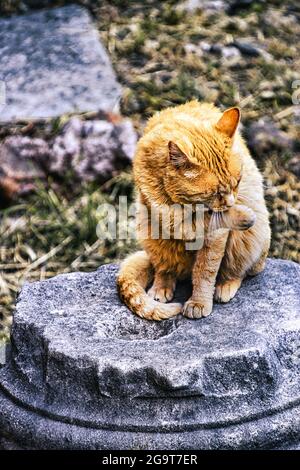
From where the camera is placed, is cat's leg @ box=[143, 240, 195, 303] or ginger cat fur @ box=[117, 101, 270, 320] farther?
cat's leg @ box=[143, 240, 195, 303]

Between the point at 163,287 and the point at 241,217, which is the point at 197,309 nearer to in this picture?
the point at 163,287

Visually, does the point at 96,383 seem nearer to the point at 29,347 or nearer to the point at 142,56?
the point at 29,347

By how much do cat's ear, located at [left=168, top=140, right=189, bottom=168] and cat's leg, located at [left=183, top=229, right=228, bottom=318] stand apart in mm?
332

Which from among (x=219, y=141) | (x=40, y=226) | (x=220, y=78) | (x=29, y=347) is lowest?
(x=40, y=226)

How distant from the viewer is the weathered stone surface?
98.3 inches

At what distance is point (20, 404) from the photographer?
270 cm

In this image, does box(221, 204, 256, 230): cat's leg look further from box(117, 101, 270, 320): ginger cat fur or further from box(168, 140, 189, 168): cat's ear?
box(168, 140, 189, 168): cat's ear

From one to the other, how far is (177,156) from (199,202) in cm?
19

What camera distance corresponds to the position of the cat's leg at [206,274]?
2.84 m

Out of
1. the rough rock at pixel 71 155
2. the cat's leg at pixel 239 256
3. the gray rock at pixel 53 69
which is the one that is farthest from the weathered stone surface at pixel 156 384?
the gray rock at pixel 53 69

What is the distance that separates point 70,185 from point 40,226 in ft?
1.01

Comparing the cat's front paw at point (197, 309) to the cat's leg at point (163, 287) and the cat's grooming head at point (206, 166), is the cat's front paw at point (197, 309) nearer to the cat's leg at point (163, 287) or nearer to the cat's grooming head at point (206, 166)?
the cat's leg at point (163, 287)

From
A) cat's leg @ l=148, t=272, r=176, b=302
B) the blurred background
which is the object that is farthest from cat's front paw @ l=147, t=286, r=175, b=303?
the blurred background

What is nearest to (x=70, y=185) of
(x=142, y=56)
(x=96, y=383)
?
(x=142, y=56)
